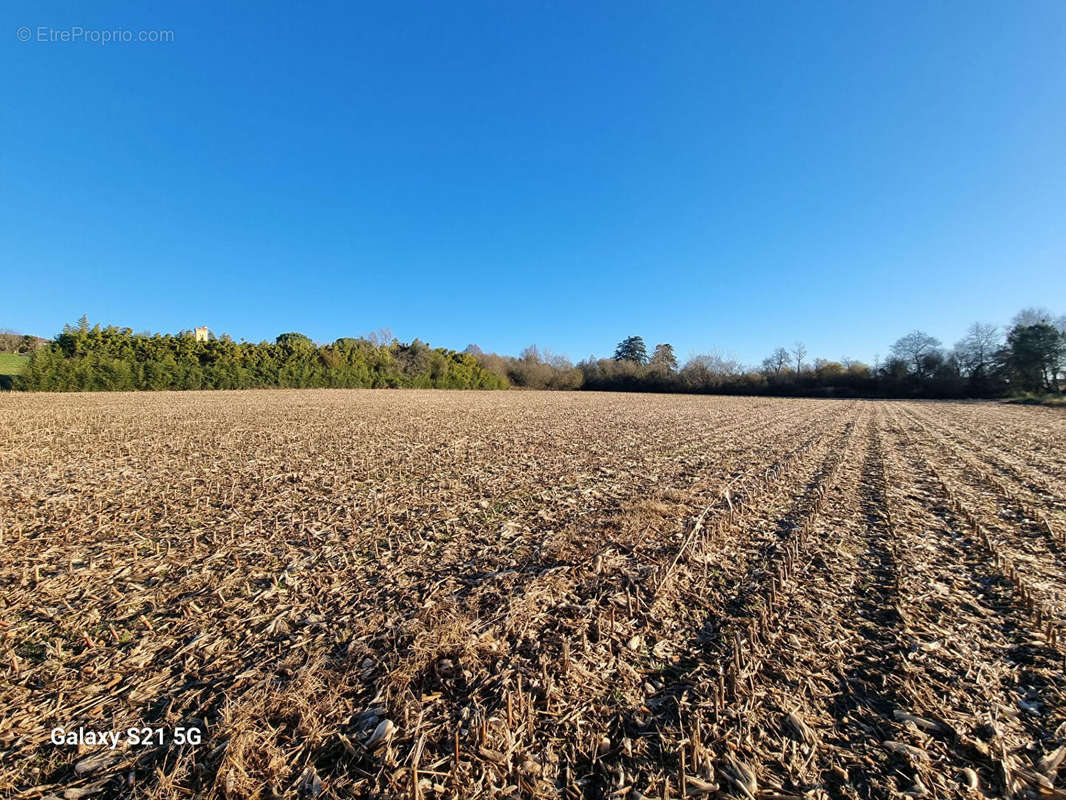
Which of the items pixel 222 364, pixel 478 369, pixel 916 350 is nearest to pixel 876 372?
pixel 916 350

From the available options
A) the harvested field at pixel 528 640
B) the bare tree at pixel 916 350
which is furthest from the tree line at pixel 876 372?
the harvested field at pixel 528 640

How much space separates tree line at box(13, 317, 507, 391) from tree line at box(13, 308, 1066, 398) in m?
0.10

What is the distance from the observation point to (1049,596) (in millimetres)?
4180

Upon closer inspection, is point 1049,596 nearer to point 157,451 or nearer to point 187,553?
point 187,553

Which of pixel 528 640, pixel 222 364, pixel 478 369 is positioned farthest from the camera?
pixel 478 369

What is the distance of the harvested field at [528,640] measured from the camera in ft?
7.40

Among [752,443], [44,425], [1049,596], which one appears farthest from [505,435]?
[44,425]

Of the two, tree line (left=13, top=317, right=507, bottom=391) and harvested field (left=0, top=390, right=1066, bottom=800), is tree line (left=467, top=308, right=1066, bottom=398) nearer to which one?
tree line (left=13, top=317, right=507, bottom=391)

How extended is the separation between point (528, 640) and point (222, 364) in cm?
5240

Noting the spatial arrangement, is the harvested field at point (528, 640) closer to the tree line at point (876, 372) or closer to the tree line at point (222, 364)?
the tree line at point (222, 364)

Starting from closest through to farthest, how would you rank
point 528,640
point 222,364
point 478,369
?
point 528,640, point 222,364, point 478,369

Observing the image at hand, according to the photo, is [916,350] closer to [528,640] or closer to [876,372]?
[876,372]

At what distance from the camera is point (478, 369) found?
222ft

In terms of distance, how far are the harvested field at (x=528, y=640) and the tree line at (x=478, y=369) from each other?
135 ft
